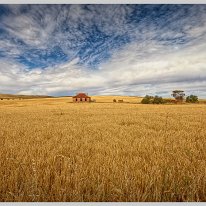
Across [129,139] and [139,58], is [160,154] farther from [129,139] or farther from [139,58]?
[139,58]

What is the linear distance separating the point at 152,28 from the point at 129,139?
3045 mm

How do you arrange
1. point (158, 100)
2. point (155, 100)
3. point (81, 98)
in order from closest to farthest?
point (158, 100), point (155, 100), point (81, 98)

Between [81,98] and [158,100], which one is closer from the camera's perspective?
[158,100]

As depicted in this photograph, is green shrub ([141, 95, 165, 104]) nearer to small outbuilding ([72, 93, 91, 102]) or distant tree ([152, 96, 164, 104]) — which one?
distant tree ([152, 96, 164, 104])

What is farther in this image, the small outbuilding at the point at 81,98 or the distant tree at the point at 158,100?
the small outbuilding at the point at 81,98

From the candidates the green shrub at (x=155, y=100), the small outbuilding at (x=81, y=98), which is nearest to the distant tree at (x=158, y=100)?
the green shrub at (x=155, y=100)

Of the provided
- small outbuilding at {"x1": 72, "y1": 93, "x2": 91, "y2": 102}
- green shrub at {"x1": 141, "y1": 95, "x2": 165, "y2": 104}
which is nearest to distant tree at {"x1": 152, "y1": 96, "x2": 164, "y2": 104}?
green shrub at {"x1": 141, "y1": 95, "x2": 165, "y2": 104}

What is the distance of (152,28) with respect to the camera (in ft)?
23.1

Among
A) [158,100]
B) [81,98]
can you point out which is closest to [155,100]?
[158,100]

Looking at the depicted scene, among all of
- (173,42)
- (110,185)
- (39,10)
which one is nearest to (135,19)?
(173,42)

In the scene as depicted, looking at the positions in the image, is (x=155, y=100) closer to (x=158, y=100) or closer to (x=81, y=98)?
(x=158, y=100)

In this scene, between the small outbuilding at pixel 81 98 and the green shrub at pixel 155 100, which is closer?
the green shrub at pixel 155 100

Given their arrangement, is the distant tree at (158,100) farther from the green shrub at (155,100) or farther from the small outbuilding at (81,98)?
the small outbuilding at (81,98)

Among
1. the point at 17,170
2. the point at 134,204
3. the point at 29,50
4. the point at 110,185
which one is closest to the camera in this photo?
the point at 134,204
